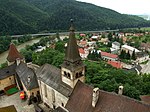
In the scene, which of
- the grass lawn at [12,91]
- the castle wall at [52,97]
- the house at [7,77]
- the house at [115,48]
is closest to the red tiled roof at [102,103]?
the castle wall at [52,97]

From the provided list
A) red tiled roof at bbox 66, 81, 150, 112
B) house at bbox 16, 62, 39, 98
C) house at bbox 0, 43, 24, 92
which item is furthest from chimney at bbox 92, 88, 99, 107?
house at bbox 0, 43, 24, 92

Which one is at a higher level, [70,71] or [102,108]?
[70,71]

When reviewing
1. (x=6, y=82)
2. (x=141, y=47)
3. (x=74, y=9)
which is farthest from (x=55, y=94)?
(x=74, y=9)

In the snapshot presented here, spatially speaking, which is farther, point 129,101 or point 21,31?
point 21,31

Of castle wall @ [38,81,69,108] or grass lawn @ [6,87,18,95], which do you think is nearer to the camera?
castle wall @ [38,81,69,108]

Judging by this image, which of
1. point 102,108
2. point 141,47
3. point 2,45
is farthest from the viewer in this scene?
point 141,47

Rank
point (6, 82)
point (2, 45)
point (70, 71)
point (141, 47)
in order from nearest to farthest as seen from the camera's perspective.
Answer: point (70, 71)
point (6, 82)
point (2, 45)
point (141, 47)

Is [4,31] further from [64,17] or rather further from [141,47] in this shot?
[141,47]

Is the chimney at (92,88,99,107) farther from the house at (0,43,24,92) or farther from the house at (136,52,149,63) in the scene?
the house at (136,52,149,63)

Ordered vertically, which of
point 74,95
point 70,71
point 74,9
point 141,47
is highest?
point 74,9
